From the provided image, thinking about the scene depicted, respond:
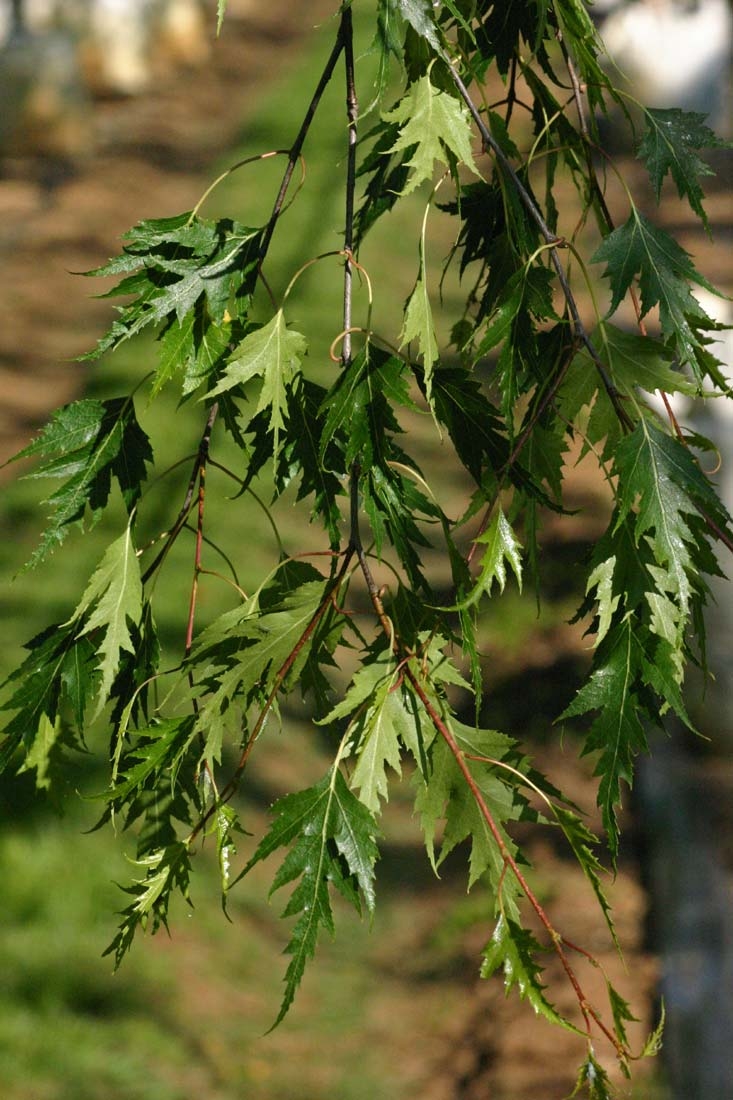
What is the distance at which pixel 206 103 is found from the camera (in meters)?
9.13

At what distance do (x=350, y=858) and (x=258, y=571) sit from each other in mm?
3677

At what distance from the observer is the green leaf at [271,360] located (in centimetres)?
95


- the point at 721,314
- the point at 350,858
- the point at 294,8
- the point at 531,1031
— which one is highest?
the point at 294,8

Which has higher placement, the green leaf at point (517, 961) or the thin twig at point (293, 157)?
the thin twig at point (293, 157)

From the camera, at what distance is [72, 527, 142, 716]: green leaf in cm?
99

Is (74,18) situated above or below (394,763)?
above

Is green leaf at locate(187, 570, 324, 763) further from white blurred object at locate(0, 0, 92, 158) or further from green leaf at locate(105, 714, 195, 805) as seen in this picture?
white blurred object at locate(0, 0, 92, 158)

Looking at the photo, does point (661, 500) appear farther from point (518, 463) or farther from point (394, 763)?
point (394, 763)

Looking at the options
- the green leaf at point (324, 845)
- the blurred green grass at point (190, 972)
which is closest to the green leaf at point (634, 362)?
the green leaf at point (324, 845)

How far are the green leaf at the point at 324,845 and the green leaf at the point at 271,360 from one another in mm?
270

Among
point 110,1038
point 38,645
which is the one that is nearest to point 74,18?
point 110,1038

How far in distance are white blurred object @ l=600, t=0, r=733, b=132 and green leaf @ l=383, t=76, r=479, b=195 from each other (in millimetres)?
7539

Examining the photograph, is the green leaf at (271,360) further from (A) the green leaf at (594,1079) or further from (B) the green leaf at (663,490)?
(A) the green leaf at (594,1079)

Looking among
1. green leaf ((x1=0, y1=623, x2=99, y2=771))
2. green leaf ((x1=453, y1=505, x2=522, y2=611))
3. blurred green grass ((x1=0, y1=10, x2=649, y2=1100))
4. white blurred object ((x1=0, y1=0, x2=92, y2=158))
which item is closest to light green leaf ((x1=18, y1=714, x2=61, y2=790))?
green leaf ((x1=0, y1=623, x2=99, y2=771))
